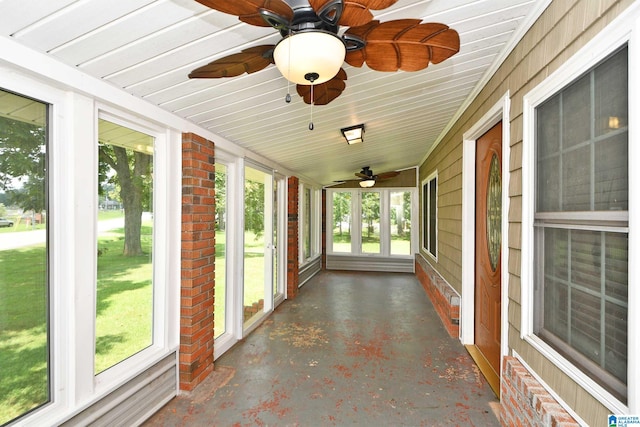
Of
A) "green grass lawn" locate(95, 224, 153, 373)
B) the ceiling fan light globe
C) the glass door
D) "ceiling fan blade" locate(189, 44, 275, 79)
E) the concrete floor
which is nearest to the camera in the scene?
the ceiling fan light globe

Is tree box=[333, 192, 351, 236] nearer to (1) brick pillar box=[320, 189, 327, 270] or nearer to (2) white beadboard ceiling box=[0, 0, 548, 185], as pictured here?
(1) brick pillar box=[320, 189, 327, 270]

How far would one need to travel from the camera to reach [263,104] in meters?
2.56

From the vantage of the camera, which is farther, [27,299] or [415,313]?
[415,313]

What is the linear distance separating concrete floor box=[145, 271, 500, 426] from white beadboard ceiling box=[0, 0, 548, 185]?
7.43 feet

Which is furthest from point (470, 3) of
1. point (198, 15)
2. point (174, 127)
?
point (174, 127)

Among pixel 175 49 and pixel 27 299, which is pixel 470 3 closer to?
pixel 175 49

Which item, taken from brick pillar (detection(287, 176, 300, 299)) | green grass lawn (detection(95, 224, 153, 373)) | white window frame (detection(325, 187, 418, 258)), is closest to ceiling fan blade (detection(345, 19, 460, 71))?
green grass lawn (detection(95, 224, 153, 373))

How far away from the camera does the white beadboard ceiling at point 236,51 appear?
4.55 ft

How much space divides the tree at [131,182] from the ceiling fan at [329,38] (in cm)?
117

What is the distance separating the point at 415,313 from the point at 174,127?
157 inches

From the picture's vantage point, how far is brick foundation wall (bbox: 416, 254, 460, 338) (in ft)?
11.9

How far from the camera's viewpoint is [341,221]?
334 inches

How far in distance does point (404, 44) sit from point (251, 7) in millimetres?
614

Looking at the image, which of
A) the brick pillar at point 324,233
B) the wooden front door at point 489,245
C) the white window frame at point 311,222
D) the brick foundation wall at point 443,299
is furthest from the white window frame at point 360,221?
the wooden front door at point 489,245
